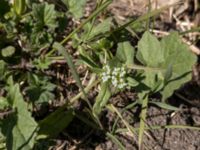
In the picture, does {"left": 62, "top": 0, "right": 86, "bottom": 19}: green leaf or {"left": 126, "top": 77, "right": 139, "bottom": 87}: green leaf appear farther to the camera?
{"left": 62, "top": 0, "right": 86, "bottom": 19}: green leaf

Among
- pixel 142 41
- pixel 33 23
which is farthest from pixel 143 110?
pixel 33 23

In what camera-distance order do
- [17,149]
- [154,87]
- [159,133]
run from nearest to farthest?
1. [17,149]
2. [154,87]
3. [159,133]

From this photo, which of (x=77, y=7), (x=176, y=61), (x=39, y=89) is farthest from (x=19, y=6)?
(x=176, y=61)

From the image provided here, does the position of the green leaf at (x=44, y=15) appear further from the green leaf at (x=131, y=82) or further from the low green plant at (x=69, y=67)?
the green leaf at (x=131, y=82)

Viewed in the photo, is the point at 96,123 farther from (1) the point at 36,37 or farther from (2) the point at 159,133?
(1) the point at 36,37

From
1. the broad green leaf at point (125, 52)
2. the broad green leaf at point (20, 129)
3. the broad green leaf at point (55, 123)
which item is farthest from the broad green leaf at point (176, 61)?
the broad green leaf at point (20, 129)

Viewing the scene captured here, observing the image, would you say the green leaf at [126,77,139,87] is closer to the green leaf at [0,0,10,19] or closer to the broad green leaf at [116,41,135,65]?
the broad green leaf at [116,41,135,65]

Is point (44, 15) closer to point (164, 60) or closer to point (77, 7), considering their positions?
point (77, 7)

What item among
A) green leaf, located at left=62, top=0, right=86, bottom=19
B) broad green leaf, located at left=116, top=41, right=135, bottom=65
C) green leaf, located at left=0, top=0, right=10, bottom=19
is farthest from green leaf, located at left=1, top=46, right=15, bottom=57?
broad green leaf, located at left=116, top=41, right=135, bottom=65
